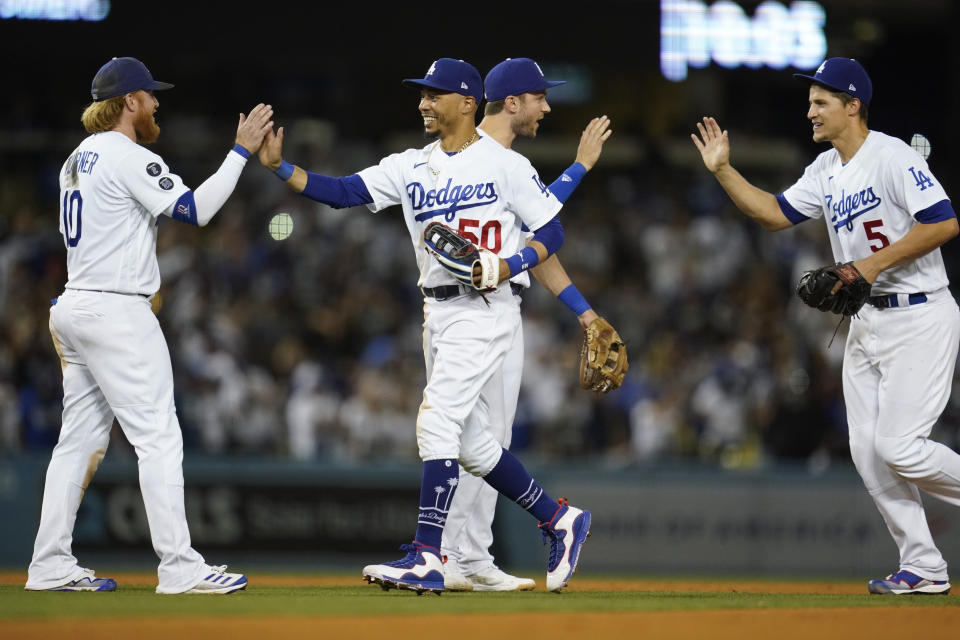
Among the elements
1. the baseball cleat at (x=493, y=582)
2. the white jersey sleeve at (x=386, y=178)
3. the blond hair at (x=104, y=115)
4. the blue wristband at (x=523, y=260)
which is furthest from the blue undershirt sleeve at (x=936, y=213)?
the blond hair at (x=104, y=115)

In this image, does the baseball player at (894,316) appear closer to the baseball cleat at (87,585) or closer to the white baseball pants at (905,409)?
the white baseball pants at (905,409)

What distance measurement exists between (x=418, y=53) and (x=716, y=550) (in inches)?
195

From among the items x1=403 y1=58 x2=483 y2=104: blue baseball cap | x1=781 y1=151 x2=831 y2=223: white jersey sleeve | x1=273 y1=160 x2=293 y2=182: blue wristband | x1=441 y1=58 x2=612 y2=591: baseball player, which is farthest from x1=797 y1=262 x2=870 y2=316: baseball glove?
x1=273 y1=160 x2=293 y2=182: blue wristband

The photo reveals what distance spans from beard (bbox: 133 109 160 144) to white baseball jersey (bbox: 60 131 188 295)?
0.21m

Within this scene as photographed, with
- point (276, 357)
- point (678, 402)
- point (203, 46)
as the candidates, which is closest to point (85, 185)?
point (203, 46)

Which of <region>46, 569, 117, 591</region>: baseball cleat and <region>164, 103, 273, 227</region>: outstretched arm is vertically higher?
<region>164, 103, 273, 227</region>: outstretched arm

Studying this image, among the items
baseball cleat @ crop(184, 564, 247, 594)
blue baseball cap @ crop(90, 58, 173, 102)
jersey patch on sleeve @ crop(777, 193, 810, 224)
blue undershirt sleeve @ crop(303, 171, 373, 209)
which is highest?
blue baseball cap @ crop(90, 58, 173, 102)

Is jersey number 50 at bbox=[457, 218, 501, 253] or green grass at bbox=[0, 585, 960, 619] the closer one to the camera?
green grass at bbox=[0, 585, 960, 619]

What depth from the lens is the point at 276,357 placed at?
11531 millimetres

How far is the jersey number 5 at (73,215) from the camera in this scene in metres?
5.21

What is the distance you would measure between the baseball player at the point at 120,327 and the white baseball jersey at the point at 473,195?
0.77m

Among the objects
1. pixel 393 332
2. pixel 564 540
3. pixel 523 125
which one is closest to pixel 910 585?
pixel 564 540

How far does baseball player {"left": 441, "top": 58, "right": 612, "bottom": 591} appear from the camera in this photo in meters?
5.76

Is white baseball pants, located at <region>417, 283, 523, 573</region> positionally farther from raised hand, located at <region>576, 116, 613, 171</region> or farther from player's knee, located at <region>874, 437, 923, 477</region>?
player's knee, located at <region>874, 437, 923, 477</region>
